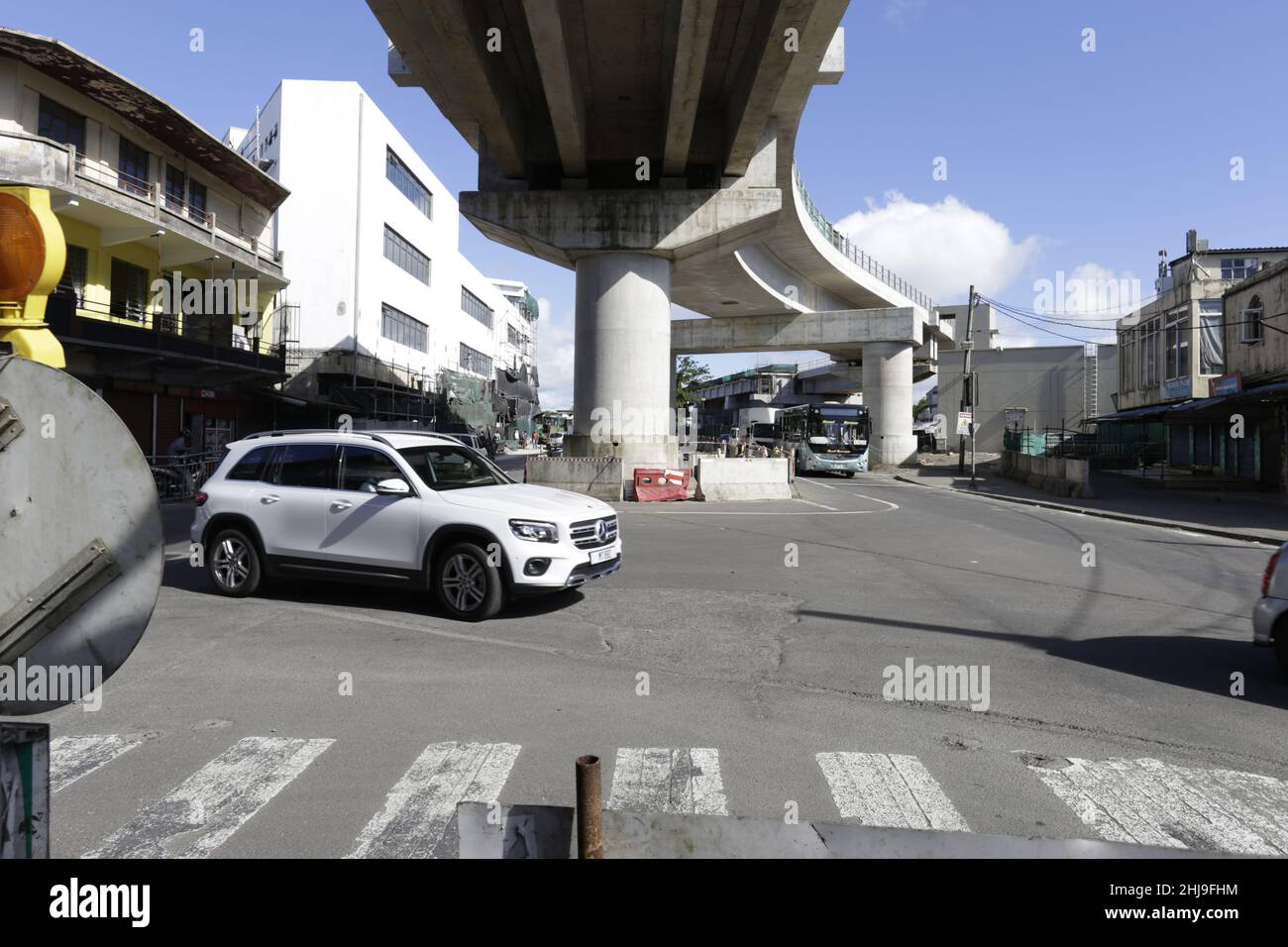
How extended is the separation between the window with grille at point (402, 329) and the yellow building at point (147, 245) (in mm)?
8636

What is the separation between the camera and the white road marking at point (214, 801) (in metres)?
3.77

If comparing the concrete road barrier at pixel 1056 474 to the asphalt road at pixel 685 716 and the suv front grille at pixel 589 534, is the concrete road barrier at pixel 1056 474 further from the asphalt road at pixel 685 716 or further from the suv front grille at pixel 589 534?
the suv front grille at pixel 589 534

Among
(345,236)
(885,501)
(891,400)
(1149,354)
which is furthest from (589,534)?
(891,400)

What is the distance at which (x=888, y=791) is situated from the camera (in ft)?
14.4

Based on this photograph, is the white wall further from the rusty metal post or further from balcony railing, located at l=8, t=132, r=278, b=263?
the rusty metal post

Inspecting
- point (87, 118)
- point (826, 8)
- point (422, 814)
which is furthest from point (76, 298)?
point (422, 814)

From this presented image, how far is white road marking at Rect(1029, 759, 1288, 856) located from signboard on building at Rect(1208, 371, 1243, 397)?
2861 centimetres

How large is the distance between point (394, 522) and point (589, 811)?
6834mm

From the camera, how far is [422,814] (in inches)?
160

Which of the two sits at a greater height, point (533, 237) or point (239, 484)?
point (533, 237)

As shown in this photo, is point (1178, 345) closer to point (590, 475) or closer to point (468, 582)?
point (590, 475)

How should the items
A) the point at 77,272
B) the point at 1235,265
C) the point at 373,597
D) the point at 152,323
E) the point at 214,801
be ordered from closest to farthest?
the point at 214,801
the point at 373,597
the point at 77,272
the point at 152,323
the point at 1235,265
